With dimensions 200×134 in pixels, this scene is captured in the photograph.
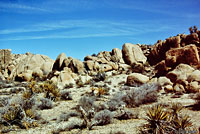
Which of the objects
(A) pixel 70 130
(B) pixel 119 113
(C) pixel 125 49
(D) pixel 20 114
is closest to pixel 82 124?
(A) pixel 70 130

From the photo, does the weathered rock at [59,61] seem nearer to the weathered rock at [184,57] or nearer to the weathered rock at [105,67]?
the weathered rock at [105,67]

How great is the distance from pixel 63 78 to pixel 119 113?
46.0 ft

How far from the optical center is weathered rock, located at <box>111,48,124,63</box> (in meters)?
32.7

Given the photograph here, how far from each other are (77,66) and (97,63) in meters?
3.76

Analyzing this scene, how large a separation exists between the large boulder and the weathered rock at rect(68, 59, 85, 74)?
9.56 meters

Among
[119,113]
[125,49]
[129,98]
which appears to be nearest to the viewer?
[119,113]

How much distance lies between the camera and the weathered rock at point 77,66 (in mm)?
28375

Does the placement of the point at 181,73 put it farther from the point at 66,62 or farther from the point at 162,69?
the point at 66,62

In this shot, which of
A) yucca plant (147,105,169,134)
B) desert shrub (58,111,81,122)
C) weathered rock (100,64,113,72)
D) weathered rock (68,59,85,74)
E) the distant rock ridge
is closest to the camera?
yucca plant (147,105,169,134)

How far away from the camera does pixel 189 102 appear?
9836 millimetres

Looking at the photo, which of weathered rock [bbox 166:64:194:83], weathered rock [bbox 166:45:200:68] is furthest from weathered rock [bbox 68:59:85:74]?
weathered rock [bbox 166:64:194:83]

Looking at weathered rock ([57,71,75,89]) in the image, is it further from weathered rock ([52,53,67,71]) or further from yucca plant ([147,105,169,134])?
yucca plant ([147,105,169,134])

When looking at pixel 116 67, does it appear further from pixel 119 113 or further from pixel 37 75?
pixel 119 113

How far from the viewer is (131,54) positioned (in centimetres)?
3319
